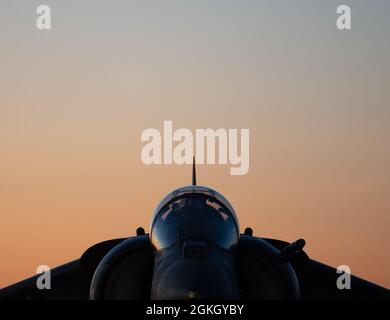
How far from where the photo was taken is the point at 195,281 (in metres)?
16.8

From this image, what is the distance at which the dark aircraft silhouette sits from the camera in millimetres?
17297

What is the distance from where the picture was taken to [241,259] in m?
20.5

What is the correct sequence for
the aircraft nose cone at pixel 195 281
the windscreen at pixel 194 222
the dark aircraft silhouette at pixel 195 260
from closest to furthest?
→ 1. the aircraft nose cone at pixel 195 281
2. the dark aircraft silhouette at pixel 195 260
3. the windscreen at pixel 194 222

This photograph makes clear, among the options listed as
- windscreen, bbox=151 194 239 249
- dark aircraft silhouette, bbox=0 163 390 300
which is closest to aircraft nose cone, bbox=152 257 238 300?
dark aircraft silhouette, bbox=0 163 390 300

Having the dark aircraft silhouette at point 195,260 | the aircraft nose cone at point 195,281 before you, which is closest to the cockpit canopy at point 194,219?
the dark aircraft silhouette at point 195,260

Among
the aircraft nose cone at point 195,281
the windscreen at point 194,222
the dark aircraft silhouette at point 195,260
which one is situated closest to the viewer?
the aircraft nose cone at point 195,281

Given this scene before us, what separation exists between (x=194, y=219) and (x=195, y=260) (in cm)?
180

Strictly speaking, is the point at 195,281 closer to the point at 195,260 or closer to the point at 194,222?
the point at 195,260

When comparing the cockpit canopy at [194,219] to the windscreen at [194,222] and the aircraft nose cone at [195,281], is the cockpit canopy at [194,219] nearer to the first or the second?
the windscreen at [194,222]

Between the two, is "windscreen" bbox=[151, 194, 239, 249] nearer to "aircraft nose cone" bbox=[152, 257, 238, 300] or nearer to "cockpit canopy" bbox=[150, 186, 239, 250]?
"cockpit canopy" bbox=[150, 186, 239, 250]

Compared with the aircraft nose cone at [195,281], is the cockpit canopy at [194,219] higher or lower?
higher

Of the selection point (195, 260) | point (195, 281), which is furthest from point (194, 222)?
point (195, 281)

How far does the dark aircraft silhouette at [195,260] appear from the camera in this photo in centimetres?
1730
